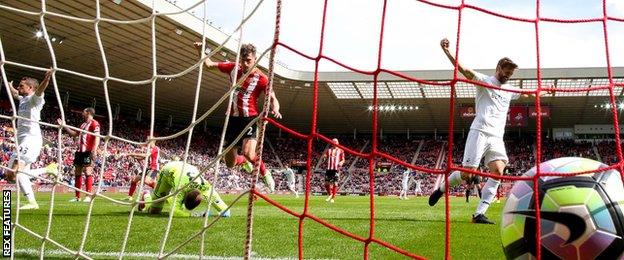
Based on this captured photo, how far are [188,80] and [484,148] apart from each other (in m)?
24.6

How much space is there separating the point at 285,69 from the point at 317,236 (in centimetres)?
2501

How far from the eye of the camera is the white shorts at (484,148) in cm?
604

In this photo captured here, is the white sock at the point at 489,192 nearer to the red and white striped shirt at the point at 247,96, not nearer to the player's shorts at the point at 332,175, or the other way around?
the red and white striped shirt at the point at 247,96

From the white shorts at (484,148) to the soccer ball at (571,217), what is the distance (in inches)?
134

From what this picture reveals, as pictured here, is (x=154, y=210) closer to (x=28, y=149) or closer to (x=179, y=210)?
(x=179, y=210)

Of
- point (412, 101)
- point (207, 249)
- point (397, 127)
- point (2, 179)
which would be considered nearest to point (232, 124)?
point (207, 249)


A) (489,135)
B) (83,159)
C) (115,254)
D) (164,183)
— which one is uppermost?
(489,135)

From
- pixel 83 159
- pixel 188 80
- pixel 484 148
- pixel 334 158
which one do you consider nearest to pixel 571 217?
pixel 484 148

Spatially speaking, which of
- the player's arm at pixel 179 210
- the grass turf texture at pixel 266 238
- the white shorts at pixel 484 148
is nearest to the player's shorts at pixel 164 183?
the player's arm at pixel 179 210

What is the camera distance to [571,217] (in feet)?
7.84

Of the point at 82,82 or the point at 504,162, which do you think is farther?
the point at 82,82

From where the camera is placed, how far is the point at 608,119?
36.5 metres

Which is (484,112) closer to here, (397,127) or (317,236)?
(317,236)

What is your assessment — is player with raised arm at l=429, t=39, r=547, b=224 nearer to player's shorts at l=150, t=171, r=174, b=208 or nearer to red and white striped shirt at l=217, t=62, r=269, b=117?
red and white striped shirt at l=217, t=62, r=269, b=117
